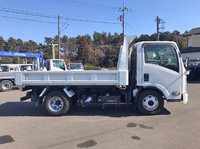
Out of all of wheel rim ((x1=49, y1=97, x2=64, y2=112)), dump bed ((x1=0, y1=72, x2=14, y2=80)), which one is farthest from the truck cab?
wheel rim ((x1=49, y1=97, x2=64, y2=112))

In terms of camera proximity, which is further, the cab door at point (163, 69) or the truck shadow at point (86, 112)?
the truck shadow at point (86, 112)

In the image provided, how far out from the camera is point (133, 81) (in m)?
6.04

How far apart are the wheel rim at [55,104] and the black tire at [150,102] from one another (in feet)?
9.31

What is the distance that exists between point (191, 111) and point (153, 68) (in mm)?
2538

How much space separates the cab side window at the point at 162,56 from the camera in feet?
18.4

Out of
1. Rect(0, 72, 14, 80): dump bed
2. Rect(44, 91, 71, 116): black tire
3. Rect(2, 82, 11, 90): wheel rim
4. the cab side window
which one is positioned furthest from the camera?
Rect(2, 82, 11, 90): wheel rim

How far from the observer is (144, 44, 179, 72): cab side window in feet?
18.4

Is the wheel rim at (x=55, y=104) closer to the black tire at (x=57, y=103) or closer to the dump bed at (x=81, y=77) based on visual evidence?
the black tire at (x=57, y=103)

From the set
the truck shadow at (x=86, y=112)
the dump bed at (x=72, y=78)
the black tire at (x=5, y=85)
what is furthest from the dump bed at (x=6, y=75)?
the dump bed at (x=72, y=78)

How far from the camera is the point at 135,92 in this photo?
5.78 metres

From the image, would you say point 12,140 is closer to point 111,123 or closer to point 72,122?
point 72,122

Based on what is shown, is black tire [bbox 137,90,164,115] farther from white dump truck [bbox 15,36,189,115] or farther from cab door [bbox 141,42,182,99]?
cab door [bbox 141,42,182,99]

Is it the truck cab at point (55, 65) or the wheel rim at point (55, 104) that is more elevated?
the truck cab at point (55, 65)

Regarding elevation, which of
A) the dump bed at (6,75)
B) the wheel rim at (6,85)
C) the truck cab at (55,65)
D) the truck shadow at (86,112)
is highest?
the truck cab at (55,65)
